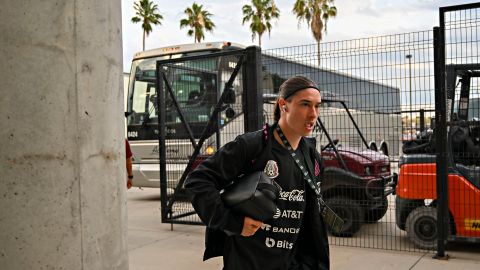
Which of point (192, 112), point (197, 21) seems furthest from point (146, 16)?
point (192, 112)

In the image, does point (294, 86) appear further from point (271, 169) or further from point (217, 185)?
point (217, 185)

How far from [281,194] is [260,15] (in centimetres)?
4827

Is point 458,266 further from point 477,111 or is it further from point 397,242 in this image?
point 477,111

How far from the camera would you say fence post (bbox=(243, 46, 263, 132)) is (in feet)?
24.1

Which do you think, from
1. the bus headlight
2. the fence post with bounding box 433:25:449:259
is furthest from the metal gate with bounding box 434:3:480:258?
the bus headlight

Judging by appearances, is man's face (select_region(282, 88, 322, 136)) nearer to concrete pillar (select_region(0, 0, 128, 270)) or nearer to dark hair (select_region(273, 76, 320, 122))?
dark hair (select_region(273, 76, 320, 122))

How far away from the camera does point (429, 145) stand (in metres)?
6.88

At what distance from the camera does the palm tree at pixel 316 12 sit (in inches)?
1849

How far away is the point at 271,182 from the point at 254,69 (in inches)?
206

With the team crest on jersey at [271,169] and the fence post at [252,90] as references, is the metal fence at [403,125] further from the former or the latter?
the team crest on jersey at [271,169]

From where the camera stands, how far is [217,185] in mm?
2373

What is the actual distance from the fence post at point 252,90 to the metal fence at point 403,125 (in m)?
0.03

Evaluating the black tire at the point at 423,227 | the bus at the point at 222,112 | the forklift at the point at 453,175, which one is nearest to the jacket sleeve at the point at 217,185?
the forklift at the point at 453,175

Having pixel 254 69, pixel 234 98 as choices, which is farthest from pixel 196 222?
pixel 254 69
